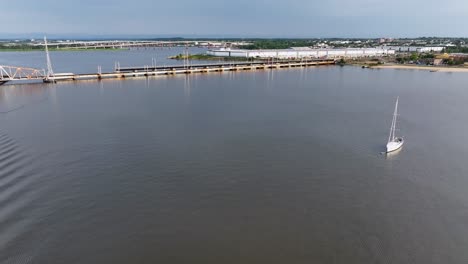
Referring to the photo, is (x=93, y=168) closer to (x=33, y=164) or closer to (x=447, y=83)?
(x=33, y=164)

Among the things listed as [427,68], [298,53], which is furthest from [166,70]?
[427,68]

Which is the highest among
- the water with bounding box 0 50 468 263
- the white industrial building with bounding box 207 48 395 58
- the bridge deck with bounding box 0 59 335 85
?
the white industrial building with bounding box 207 48 395 58

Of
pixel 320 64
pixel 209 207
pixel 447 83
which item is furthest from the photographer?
pixel 320 64

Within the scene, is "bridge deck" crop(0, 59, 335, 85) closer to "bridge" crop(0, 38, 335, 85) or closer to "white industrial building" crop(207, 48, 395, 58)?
"bridge" crop(0, 38, 335, 85)

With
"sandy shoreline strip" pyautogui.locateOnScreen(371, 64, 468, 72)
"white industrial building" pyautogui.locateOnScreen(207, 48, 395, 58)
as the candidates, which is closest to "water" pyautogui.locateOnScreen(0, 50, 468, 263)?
"sandy shoreline strip" pyautogui.locateOnScreen(371, 64, 468, 72)

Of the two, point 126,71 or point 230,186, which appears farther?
point 126,71

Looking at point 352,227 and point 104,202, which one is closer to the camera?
point 352,227

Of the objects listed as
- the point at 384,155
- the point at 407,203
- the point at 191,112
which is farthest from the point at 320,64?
the point at 407,203

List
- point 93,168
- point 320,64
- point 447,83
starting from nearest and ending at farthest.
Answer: point 93,168 → point 447,83 → point 320,64

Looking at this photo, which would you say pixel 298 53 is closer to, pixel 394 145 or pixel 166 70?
pixel 166 70
